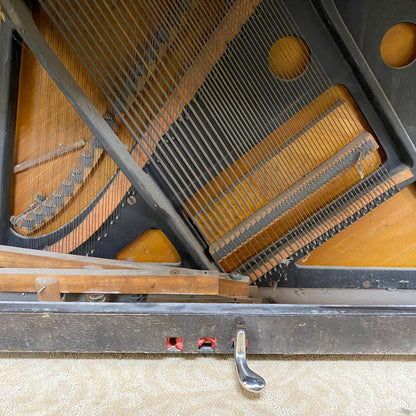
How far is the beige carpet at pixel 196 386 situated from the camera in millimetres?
1151

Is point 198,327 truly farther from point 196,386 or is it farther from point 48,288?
point 48,288

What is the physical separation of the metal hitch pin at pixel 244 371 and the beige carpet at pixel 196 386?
0.11 metres

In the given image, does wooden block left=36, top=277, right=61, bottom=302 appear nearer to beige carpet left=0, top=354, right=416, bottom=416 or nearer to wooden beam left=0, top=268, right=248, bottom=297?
wooden beam left=0, top=268, right=248, bottom=297

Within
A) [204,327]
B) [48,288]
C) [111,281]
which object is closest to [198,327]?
[204,327]

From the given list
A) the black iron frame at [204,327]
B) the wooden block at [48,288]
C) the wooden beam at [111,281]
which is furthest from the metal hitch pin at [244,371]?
the wooden block at [48,288]

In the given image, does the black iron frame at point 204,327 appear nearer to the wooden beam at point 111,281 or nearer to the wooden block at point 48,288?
the wooden block at point 48,288

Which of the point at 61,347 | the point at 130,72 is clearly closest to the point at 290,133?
the point at 130,72

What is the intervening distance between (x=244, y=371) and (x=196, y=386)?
0.21 metres

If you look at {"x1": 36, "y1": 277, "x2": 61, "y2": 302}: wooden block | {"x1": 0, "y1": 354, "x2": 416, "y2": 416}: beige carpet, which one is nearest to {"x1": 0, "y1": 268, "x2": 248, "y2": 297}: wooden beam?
{"x1": 36, "y1": 277, "x2": 61, "y2": 302}: wooden block

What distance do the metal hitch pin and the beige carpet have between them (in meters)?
0.11

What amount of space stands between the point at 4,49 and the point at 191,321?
1.74 meters

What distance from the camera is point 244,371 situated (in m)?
1.14

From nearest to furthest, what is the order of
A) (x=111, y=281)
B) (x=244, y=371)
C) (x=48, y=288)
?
(x=244, y=371), (x=48, y=288), (x=111, y=281)

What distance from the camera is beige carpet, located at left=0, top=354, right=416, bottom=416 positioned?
1.15 m
